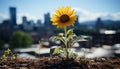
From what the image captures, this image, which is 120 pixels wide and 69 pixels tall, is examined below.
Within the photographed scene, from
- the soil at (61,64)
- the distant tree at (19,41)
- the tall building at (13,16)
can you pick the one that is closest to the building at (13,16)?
the tall building at (13,16)

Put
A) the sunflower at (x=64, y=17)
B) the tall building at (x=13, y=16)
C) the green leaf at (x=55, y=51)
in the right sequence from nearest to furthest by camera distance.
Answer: the green leaf at (x=55, y=51), the sunflower at (x=64, y=17), the tall building at (x=13, y=16)

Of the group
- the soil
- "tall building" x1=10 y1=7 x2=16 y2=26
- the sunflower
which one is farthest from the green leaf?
"tall building" x1=10 y1=7 x2=16 y2=26

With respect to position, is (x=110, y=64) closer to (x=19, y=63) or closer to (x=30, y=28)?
(x=19, y=63)

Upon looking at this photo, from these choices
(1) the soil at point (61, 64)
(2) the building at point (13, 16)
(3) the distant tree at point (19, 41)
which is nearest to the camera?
(1) the soil at point (61, 64)

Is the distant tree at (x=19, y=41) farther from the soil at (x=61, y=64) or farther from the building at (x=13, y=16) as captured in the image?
the building at (x=13, y=16)

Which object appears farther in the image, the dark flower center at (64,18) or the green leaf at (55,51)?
the dark flower center at (64,18)

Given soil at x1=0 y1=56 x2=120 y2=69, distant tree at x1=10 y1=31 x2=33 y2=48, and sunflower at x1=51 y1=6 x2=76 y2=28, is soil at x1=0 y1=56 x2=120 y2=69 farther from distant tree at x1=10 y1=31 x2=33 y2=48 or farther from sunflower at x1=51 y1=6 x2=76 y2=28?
distant tree at x1=10 y1=31 x2=33 y2=48

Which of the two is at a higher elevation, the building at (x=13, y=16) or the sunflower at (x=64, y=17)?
the building at (x=13, y=16)

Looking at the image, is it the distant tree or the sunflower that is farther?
the distant tree

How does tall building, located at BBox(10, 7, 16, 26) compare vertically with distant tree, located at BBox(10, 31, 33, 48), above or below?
above
